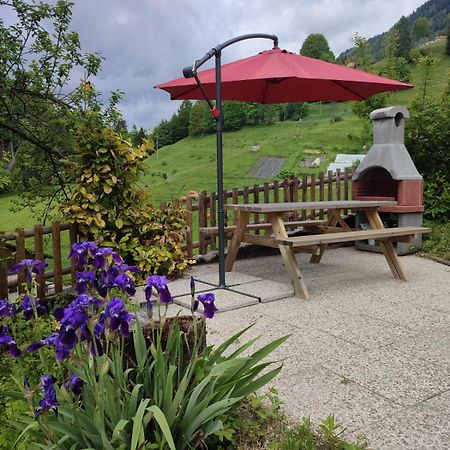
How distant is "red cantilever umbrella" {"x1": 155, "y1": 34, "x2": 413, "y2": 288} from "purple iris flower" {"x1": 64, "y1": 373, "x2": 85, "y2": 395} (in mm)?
3198

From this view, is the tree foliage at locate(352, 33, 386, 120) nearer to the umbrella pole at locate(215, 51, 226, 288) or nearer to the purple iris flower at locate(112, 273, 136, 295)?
the umbrella pole at locate(215, 51, 226, 288)

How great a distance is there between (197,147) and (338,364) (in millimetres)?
44639

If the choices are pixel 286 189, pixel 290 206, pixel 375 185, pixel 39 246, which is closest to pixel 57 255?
pixel 39 246

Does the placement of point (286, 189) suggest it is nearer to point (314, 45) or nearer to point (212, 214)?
point (212, 214)

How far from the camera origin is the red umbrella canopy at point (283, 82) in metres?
4.78

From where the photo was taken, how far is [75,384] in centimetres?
176

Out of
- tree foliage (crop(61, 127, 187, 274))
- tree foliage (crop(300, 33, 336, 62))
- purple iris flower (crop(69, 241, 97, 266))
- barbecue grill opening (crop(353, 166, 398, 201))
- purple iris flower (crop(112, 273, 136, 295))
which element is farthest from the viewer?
tree foliage (crop(300, 33, 336, 62))

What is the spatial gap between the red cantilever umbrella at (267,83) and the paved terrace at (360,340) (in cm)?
90

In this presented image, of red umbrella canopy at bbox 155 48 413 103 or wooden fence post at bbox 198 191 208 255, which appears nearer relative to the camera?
red umbrella canopy at bbox 155 48 413 103

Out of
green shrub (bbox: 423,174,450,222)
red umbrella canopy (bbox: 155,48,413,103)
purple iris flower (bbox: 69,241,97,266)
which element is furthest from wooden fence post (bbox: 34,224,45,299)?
green shrub (bbox: 423,174,450,222)

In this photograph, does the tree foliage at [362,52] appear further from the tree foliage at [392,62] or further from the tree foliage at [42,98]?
the tree foliage at [42,98]

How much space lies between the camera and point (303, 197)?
7.89m

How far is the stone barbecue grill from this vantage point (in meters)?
7.05

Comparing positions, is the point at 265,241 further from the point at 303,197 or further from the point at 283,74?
the point at 303,197
